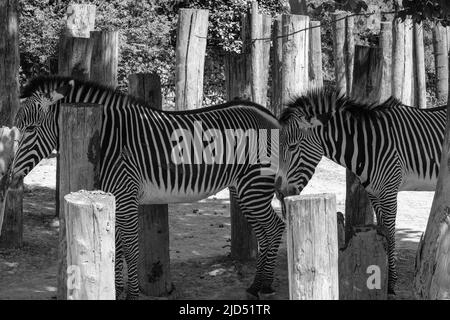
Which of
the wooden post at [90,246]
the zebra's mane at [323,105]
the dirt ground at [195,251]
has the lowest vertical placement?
the dirt ground at [195,251]

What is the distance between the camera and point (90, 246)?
4152 millimetres

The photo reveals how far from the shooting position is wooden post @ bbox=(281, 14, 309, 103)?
360 inches

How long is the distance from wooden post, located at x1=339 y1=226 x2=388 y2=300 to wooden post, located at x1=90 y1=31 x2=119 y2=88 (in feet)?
12.6

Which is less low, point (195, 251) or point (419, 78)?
point (419, 78)

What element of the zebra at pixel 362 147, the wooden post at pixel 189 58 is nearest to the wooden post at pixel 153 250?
the zebra at pixel 362 147

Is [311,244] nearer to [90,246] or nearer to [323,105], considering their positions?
[90,246]

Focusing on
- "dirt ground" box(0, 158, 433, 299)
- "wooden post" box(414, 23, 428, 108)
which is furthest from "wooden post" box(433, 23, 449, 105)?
"dirt ground" box(0, 158, 433, 299)

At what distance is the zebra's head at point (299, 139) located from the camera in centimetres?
748

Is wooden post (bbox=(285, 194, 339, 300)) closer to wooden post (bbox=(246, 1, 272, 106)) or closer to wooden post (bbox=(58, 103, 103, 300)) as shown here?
wooden post (bbox=(58, 103, 103, 300))

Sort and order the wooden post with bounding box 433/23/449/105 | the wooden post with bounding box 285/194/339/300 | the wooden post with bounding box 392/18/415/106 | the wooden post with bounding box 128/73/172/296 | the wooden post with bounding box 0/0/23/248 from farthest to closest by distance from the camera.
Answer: the wooden post with bounding box 433/23/449/105 < the wooden post with bounding box 392/18/415/106 < the wooden post with bounding box 0/0/23/248 < the wooden post with bounding box 128/73/172/296 < the wooden post with bounding box 285/194/339/300

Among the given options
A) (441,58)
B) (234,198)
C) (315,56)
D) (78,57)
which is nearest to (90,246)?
(234,198)

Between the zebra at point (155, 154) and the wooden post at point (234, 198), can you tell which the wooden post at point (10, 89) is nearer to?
the zebra at point (155, 154)

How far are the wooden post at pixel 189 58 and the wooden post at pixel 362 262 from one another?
4456 millimetres

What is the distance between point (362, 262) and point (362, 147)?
231 cm
